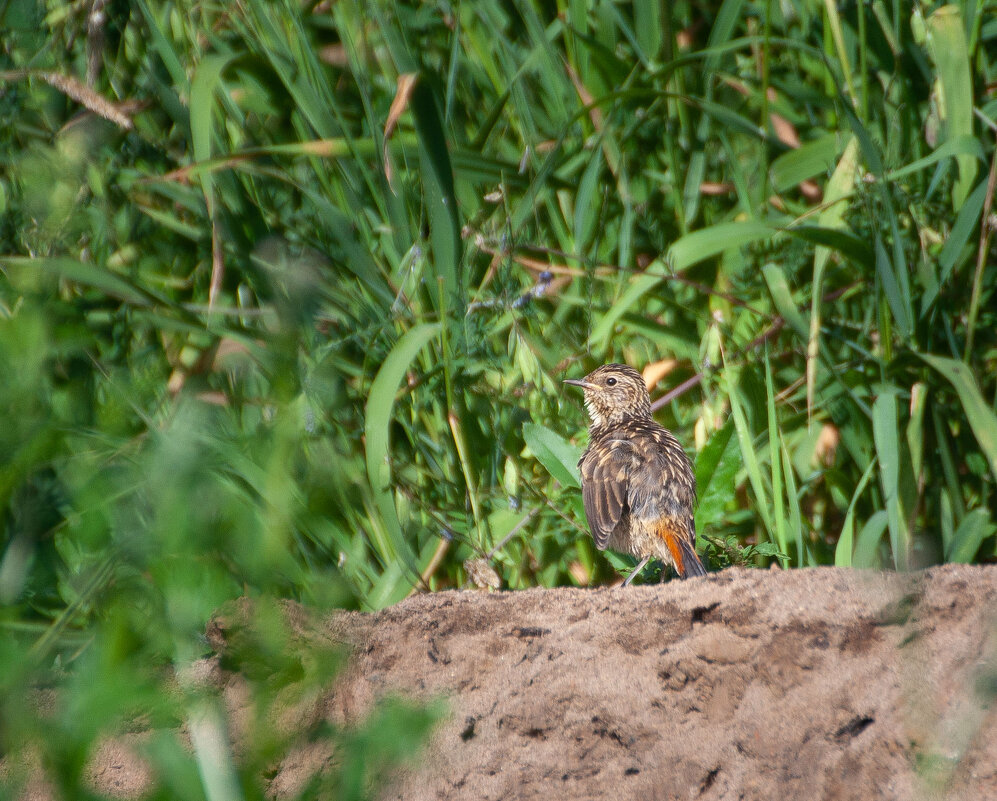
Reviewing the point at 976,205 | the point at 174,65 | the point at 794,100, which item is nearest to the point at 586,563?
the point at 976,205

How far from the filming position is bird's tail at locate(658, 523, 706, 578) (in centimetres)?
375

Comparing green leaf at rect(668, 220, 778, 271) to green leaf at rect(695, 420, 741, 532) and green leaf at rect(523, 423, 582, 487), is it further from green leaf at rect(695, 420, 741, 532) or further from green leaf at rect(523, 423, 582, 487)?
green leaf at rect(523, 423, 582, 487)

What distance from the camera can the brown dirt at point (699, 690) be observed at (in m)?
2.33

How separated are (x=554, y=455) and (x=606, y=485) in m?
0.30

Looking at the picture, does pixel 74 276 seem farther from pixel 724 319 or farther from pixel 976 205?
pixel 976 205

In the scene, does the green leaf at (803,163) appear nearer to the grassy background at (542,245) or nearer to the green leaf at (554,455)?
the grassy background at (542,245)

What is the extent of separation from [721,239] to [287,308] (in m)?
3.02

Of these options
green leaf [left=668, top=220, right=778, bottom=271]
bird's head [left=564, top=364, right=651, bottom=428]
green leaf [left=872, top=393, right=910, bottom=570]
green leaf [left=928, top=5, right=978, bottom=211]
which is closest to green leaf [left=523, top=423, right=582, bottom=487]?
bird's head [left=564, top=364, right=651, bottom=428]

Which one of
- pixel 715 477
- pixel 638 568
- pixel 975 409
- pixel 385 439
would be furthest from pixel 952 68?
pixel 385 439

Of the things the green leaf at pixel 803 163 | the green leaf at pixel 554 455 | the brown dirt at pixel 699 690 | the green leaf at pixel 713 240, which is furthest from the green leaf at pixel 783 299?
the brown dirt at pixel 699 690

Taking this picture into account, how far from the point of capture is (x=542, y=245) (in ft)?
14.6

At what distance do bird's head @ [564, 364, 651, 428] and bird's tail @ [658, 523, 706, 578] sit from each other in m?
0.71

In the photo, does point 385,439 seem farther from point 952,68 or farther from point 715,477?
point 952,68

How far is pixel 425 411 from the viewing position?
13.8 ft
